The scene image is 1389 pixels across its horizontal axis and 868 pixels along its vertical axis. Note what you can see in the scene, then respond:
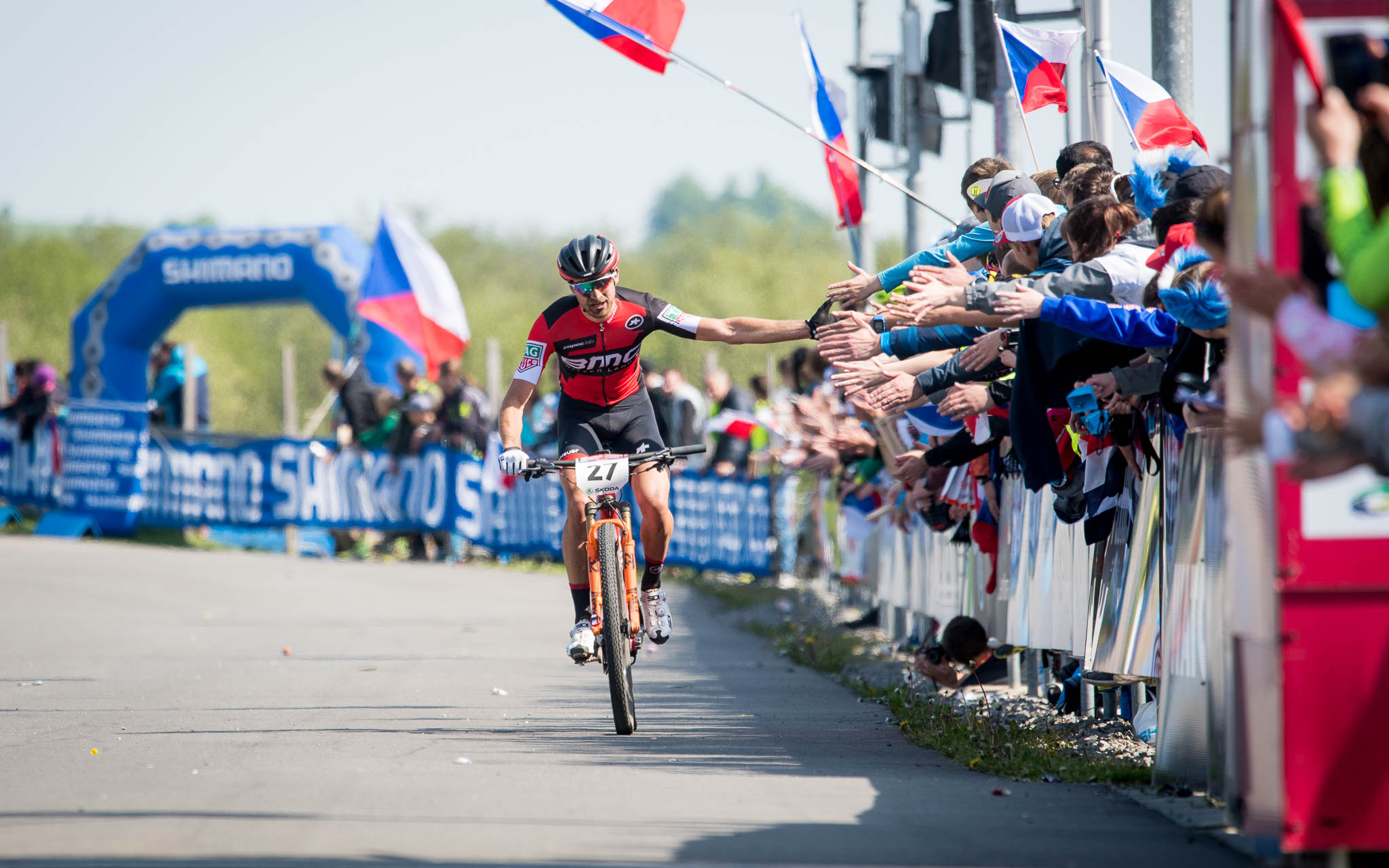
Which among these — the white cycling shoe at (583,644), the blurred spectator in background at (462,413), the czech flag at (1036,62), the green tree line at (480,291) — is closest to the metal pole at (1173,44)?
the czech flag at (1036,62)

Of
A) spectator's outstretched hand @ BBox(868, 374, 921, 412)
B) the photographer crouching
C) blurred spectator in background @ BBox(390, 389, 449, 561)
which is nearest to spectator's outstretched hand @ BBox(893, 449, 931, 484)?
spectator's outstretched hand @ BBox(868, 374, 921, 412)

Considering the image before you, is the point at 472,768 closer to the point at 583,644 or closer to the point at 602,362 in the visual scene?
the point at 583,644

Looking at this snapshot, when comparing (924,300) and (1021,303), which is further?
(924,300)

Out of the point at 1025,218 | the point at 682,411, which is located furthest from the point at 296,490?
→ the point at 1025,218

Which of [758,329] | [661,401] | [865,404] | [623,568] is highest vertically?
[661,401]

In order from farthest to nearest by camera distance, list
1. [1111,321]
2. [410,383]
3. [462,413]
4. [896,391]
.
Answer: [410,383]
[462,413]
[896,391]
[1111,321]

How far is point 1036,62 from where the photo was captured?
10.9m

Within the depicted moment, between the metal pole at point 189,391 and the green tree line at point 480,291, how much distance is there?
3420 cm

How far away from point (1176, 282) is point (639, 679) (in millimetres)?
5761

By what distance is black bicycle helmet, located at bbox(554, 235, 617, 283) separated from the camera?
8328mm

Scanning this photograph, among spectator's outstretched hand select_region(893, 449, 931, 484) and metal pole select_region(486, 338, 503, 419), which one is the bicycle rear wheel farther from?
metal pole select_region(486, 338, 503, 419)

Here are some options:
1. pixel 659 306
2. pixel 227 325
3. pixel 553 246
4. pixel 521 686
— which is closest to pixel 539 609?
pixel 521 686

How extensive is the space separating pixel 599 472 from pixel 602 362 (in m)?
0.76

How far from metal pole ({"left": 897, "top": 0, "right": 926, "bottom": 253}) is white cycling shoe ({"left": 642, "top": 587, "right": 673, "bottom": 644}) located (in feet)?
28.0
